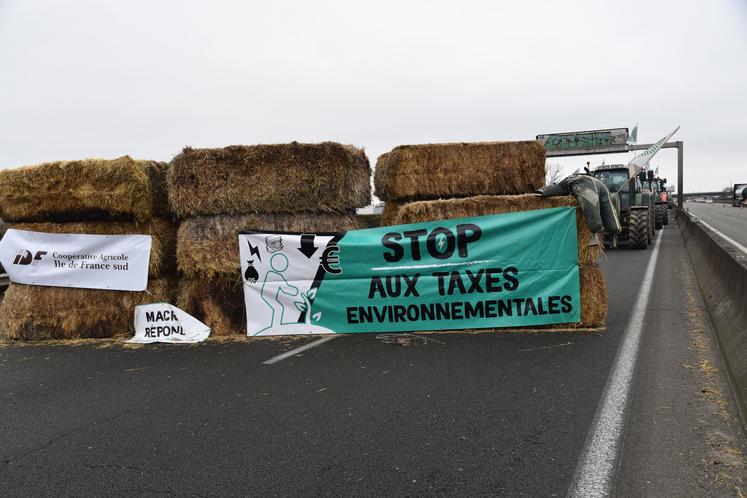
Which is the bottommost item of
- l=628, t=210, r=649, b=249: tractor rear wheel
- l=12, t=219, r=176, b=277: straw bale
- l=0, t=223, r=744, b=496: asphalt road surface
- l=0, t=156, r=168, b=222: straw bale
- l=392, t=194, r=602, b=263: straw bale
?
l=0, t=223, r=744, b=496: asphalt road surface

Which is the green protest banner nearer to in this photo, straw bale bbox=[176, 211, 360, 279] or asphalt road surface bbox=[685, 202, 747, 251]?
straw bale bbox=[176, 211, 360, 279]

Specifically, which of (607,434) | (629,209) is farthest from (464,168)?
(629,209)

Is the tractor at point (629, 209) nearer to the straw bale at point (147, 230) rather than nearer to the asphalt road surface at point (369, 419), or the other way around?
the asphalt road surface at point (369, 419)

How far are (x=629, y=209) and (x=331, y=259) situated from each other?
12640 mm

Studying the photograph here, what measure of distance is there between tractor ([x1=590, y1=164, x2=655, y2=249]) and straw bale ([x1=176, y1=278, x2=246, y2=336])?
11621mm

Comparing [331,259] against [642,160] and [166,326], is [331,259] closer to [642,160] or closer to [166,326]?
[166,326]

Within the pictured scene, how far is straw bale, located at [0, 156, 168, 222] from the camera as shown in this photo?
6.93 meters

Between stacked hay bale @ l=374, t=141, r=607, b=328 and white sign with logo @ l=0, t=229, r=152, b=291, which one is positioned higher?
stacked hay bale @ l=374, t=141, r=607, b=328

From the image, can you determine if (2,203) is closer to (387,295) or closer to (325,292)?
(325,292)

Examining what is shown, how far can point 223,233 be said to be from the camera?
707 cm

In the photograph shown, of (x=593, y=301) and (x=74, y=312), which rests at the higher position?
(x=593, y=301)

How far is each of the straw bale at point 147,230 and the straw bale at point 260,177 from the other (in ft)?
1.61

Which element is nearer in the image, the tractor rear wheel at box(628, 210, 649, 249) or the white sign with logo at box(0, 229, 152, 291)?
the white sign with logo at box(0, 229, 152, 291)

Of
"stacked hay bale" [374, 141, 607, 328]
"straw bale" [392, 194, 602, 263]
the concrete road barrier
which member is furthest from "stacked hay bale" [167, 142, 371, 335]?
the concrete road barrier
